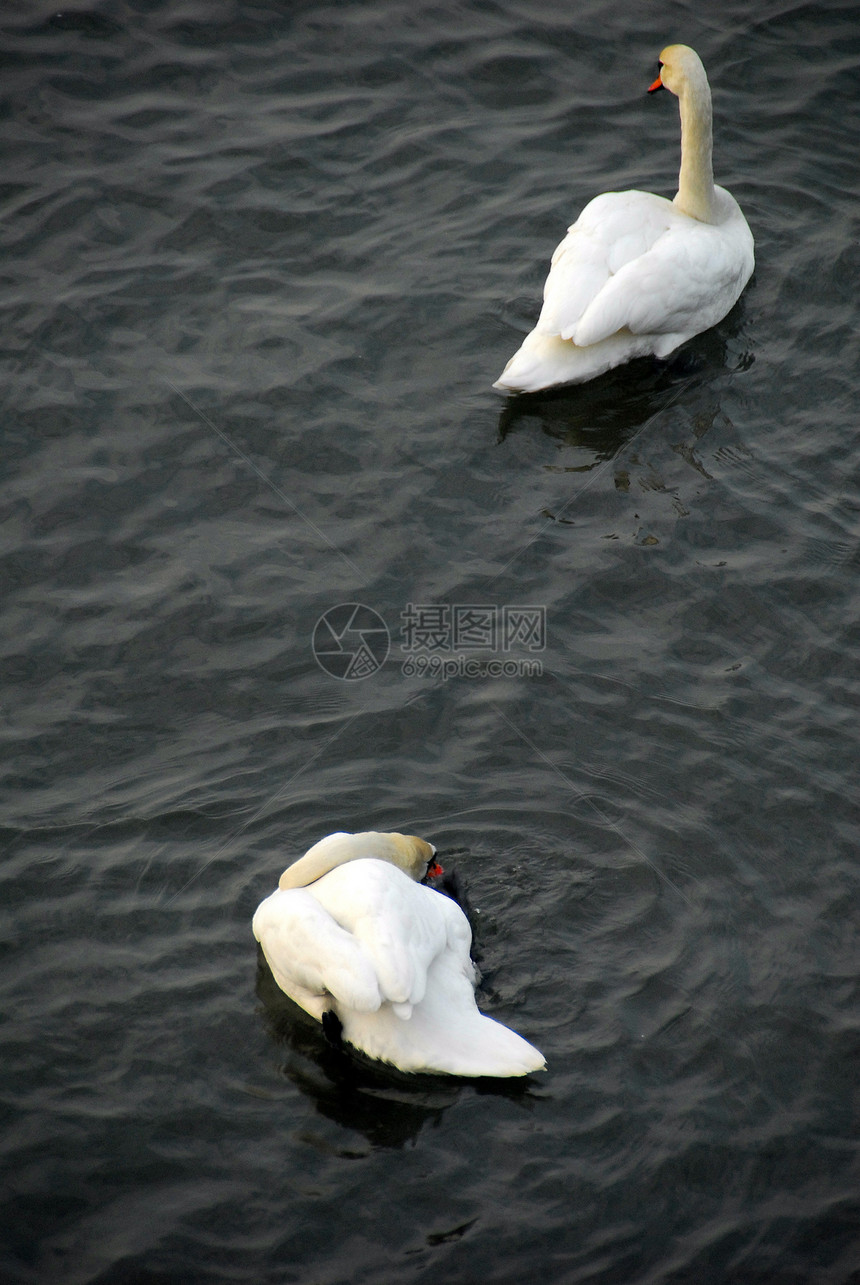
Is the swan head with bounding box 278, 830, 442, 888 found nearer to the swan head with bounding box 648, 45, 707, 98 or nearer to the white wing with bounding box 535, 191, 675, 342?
the white wing with bounding box 535, 191, 675, 342

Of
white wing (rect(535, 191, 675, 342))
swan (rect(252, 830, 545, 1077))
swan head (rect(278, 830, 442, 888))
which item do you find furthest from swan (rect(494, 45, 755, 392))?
swan (rect(252, 830, 545, 1077))

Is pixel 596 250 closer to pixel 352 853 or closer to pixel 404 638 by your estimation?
pixel 404 638

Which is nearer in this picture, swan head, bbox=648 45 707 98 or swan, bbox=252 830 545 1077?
swan, bbox=252 830 545 1077

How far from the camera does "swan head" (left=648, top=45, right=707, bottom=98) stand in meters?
8.47

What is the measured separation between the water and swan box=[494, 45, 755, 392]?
27 centimetres

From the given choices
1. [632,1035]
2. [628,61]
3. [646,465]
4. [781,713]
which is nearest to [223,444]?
[646,465]

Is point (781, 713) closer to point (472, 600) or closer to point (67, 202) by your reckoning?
point (472, 600)

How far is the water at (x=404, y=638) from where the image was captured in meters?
4.72

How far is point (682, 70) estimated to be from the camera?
333 inches

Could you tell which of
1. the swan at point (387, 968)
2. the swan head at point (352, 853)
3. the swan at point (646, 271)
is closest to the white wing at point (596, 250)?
the swan at point (646, 271)

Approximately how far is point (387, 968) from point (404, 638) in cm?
251

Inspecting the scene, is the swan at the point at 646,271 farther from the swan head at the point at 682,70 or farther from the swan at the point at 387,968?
the swan at the point at 387,968

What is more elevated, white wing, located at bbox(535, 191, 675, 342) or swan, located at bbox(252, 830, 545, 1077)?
white wing, located at bbox(535, 191, 675, 342)

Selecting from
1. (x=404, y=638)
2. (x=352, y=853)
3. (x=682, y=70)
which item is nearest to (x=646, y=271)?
(x=682, y=70)
